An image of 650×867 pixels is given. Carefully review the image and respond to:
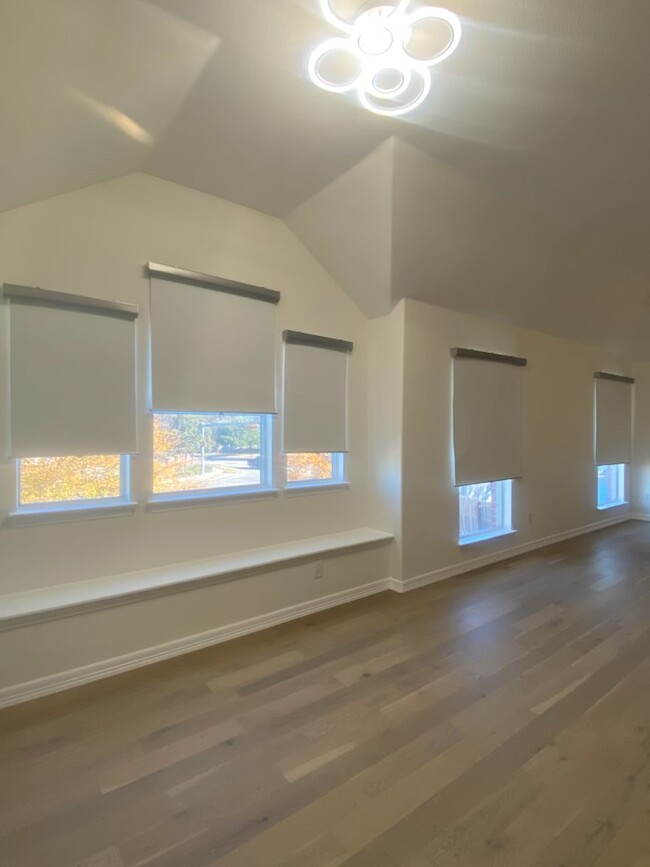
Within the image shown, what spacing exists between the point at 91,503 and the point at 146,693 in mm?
1127

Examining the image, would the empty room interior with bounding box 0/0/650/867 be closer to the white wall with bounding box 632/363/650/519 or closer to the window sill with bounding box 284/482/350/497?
the window sill with bounding box 284/482/350/497

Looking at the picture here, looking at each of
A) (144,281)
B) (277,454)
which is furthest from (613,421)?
(144,281)

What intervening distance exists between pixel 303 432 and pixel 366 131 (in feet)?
6.67

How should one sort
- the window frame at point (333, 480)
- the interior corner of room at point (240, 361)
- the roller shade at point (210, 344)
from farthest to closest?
1. the window frame at point (333, 480)
2. the roller shade at point (210, 344)
3. the interior corner of room at point (240, 361)

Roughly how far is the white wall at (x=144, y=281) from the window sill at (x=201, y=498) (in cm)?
4

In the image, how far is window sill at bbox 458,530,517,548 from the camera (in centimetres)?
411

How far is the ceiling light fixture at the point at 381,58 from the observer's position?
164 centimetres

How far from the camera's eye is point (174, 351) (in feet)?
9.30

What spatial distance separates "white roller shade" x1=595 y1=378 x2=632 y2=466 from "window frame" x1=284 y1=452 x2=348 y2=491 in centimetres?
399

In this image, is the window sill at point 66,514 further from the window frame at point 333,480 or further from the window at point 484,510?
the window at point 484,510

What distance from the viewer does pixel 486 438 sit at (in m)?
A: 4.23

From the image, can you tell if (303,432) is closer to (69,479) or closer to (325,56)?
Answer: (69,479)

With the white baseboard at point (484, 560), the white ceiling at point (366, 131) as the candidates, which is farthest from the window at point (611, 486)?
the white ceiling at point (366, 131)

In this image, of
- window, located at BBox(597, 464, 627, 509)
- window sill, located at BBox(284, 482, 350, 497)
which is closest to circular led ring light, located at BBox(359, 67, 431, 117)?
window sill, located at BBox(284, 482, 350, 497)
